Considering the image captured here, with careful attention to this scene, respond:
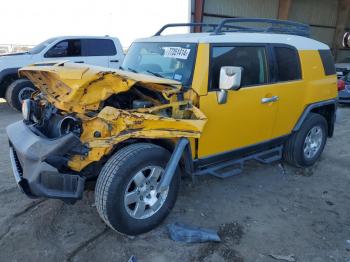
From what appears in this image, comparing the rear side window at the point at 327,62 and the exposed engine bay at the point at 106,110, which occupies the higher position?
the rear side window at the point at 327,62

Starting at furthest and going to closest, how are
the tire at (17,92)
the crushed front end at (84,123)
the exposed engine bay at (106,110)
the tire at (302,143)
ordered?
the tire at (17,92) → the tire at (302,143) → the exposed engine bay at (106,110) → the crushed front end at (84,123)

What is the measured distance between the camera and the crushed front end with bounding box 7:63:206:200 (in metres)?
2.99

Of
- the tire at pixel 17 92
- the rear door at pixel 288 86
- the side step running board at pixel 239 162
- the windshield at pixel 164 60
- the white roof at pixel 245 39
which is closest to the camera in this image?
the windshield at pixel 164 60

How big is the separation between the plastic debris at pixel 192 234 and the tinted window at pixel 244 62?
1461mm

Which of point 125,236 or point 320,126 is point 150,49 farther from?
point 320,126

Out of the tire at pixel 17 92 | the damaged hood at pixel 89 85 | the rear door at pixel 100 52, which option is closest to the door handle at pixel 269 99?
the damaged hood at pixel 89 85

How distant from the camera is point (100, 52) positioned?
9.72 m

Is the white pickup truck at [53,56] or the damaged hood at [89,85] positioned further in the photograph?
the white pickup truck at [53,56]

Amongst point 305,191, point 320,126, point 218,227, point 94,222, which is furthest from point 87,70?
point 320,126

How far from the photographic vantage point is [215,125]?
3.82m

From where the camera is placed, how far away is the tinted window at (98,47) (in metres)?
9.53

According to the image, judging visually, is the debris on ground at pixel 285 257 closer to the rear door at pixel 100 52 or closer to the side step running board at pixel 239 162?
the side step running board at pixel 239 162

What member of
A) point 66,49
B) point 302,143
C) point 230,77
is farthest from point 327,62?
point 66,49

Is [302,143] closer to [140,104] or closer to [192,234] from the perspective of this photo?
[192,234]
